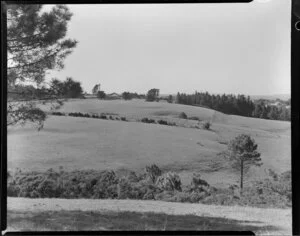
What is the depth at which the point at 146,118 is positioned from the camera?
102 inches

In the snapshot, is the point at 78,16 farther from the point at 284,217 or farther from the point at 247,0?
the point at 284,217

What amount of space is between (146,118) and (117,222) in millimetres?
684

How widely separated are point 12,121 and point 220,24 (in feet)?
4.73

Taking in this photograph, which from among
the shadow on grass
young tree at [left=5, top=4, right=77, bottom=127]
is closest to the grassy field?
young tree at [left=5, top=4, right=77, bottom=127]

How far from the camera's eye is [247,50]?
2512 millimetres

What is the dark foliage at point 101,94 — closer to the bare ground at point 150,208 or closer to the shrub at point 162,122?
the shrub at point 162,122

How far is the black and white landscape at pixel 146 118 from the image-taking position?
8.18ft

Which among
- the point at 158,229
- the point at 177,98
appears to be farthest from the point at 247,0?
the point at 158,229

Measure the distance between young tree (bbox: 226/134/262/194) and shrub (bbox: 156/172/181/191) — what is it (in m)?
0.36

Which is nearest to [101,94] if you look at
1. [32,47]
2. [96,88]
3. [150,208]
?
[96,88]

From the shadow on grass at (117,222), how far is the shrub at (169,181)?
0.58 ft

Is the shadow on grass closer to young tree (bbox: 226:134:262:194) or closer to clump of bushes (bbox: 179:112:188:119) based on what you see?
young tree (bbox: 226:134:262:194)

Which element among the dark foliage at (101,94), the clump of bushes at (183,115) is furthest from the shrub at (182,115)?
the dark foliage at (101,94)

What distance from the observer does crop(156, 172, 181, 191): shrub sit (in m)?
2.54
